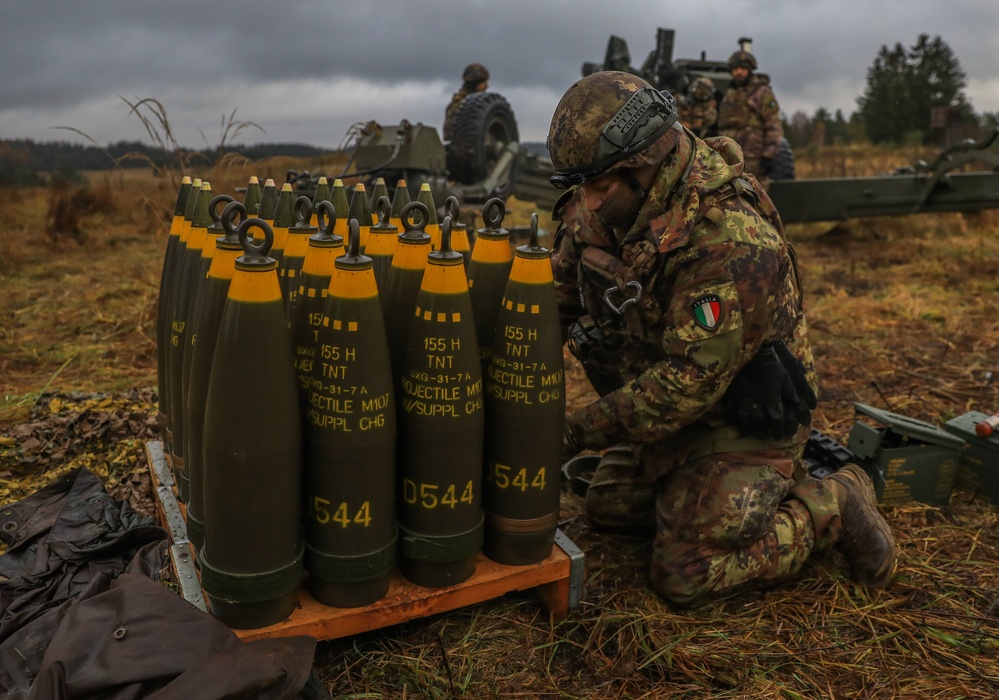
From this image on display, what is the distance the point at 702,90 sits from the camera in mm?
11500

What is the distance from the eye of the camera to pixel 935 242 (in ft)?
39.2

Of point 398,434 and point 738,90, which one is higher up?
point 738,90

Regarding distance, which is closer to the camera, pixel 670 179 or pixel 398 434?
pixel 398 434

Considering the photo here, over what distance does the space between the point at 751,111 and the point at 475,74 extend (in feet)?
14.4

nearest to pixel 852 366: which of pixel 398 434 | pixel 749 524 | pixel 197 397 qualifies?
pixel 749 524

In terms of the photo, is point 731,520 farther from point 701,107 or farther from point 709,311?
point 701,107

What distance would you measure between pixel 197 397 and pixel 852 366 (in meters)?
5.45

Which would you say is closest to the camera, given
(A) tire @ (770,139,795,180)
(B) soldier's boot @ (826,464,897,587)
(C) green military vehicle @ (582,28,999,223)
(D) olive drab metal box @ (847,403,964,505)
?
(B) soldier's boot @ (826,464,897,587)

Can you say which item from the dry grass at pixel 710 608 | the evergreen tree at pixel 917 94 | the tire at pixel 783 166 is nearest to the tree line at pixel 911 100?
the evergreen tree at pixel 917 94

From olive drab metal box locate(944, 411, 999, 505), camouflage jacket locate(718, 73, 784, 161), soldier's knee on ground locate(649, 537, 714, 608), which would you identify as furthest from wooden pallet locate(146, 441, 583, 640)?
camouflage jacket locate(718, 73, 784, 161)

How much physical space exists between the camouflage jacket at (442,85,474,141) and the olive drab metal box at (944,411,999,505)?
873 cm

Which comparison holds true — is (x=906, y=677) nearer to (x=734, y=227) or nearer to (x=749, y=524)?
(x=749, y=524)

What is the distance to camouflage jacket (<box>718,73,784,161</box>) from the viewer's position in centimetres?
1096

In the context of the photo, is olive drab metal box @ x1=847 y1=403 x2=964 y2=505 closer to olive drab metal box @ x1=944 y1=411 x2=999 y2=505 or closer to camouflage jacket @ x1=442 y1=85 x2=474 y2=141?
olive drab metal box @ x1=944 y1=411 x2=999 y2=505
